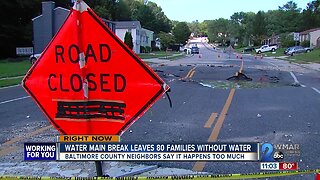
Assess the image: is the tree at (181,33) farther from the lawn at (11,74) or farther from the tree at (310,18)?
the lawn at (11,74)

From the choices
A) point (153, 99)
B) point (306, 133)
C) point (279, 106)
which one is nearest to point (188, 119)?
point (306, 133)

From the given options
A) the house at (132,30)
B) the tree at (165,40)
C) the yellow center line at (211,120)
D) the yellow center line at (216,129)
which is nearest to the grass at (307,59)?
the yellow center line at (216,129)

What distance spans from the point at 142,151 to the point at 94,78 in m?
0.92

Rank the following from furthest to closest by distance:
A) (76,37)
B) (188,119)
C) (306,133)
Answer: (188,119), (306,133), (76,37)

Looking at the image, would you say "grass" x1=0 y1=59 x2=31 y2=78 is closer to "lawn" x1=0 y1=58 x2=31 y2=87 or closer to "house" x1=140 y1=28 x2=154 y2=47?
"lawn" x1=0 y1=58 x2=31 y2=87

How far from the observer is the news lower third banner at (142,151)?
3363 mm

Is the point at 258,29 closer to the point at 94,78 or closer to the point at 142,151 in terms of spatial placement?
the point at 94,78

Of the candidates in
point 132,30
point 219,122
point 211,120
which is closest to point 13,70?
point 211,120

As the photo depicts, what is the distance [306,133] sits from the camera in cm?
761

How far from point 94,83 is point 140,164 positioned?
1934mm

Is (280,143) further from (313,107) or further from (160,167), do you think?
(313,107)

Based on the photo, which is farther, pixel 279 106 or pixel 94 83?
pixel 279 106

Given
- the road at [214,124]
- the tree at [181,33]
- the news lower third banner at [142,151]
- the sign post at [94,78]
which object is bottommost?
the road at [214,124]

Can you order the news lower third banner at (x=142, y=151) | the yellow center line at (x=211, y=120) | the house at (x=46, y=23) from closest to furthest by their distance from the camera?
1. the news lower third banner at (x=142, y=151)
2. the yellow center line at (x=211, y=120)
3. the house at (x=46, y=23)
